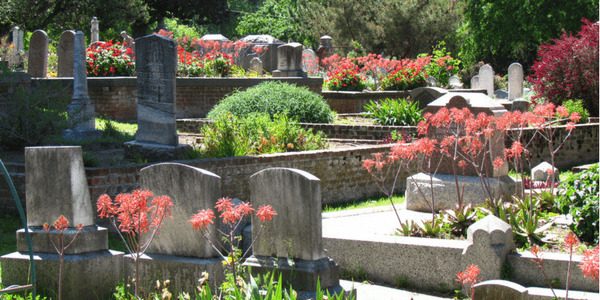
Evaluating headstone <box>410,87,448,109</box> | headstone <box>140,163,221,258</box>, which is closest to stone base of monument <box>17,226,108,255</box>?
headstone <box>140,163,221,258</box>

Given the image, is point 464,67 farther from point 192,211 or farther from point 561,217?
point 192,211

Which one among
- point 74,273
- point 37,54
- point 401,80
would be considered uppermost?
point 37,54

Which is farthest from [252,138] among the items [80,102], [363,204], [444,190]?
[80,102]

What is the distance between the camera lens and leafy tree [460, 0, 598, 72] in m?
28.5

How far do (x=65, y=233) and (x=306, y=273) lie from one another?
6.79 feet

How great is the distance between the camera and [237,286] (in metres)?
4.21

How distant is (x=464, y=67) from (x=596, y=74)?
18.7 meters

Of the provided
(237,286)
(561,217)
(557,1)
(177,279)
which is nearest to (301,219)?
(237,286)

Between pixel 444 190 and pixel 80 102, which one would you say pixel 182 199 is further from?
pixel 80 102

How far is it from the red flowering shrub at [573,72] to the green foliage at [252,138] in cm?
919

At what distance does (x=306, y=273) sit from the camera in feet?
15.0

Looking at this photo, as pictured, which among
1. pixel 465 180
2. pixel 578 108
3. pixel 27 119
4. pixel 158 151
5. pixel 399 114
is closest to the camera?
pixel 465 180

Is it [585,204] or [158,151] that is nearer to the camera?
[585,204]

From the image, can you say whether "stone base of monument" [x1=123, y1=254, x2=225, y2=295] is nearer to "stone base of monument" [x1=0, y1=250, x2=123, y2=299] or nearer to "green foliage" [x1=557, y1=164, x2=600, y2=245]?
"stone base of monument" [x1=0, y1=250, x2=123, y2=299]
